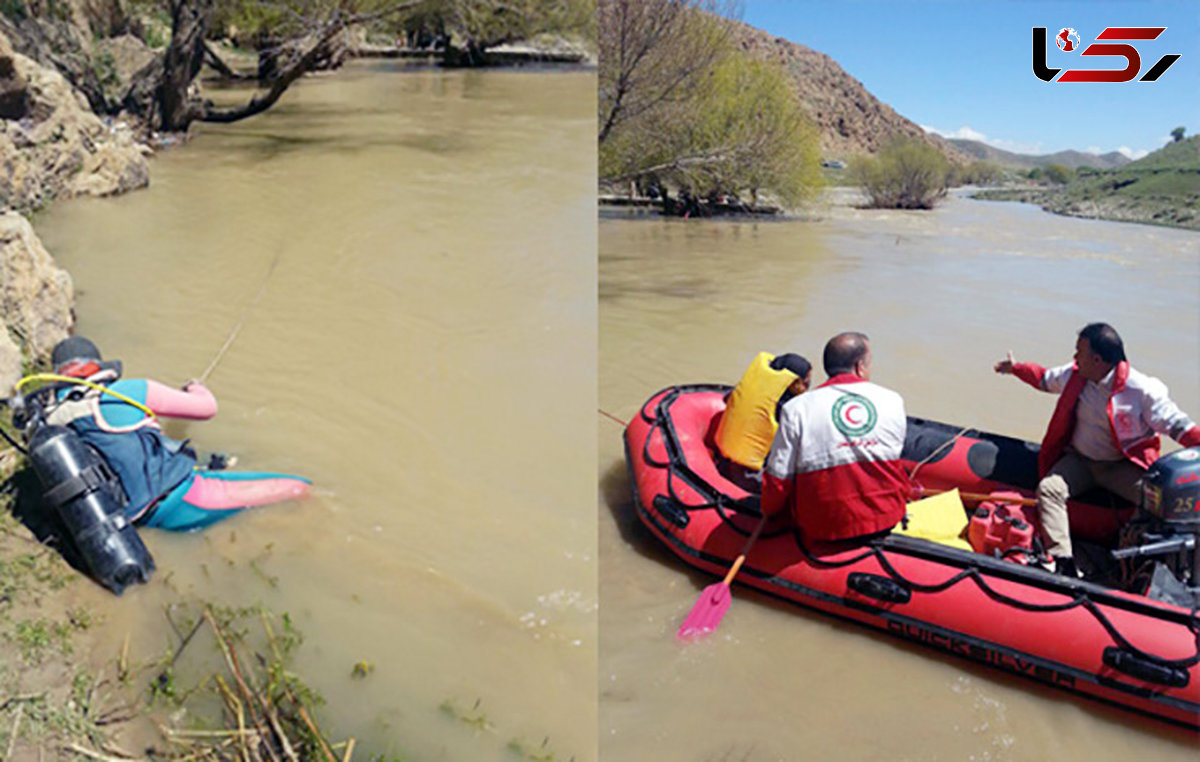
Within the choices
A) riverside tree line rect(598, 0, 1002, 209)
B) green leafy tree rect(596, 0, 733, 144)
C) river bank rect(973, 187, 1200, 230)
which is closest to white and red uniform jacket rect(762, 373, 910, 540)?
riverside tree line rect(598, 0, 1002, 209)

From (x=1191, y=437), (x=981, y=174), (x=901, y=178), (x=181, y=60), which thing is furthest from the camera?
(x=981, y=174)

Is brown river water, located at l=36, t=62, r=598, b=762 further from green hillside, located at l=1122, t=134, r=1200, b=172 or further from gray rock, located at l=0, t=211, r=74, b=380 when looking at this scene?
green hillside, located at l=1122, t=134, r=1200, b=172

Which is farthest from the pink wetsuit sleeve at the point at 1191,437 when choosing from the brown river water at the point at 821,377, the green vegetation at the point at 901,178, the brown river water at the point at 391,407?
the green vegetation at the point at 901,178

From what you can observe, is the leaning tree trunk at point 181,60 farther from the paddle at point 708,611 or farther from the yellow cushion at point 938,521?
the yellow cushion at point 938,521

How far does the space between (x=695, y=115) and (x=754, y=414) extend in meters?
8.23

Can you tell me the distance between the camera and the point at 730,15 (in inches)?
362

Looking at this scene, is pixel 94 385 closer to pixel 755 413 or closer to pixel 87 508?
pixel 87 508

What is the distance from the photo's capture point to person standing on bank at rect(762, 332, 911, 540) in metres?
3.36

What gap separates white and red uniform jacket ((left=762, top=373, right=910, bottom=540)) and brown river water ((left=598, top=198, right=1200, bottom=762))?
0.51m

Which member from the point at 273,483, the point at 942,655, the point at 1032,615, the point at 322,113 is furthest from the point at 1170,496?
the point at 322,113

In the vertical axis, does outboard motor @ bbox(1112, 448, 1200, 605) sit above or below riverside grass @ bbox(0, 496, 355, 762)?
above

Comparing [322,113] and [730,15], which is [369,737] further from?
[322,113]

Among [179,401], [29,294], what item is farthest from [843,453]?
[29,294]

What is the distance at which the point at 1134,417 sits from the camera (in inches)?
149
